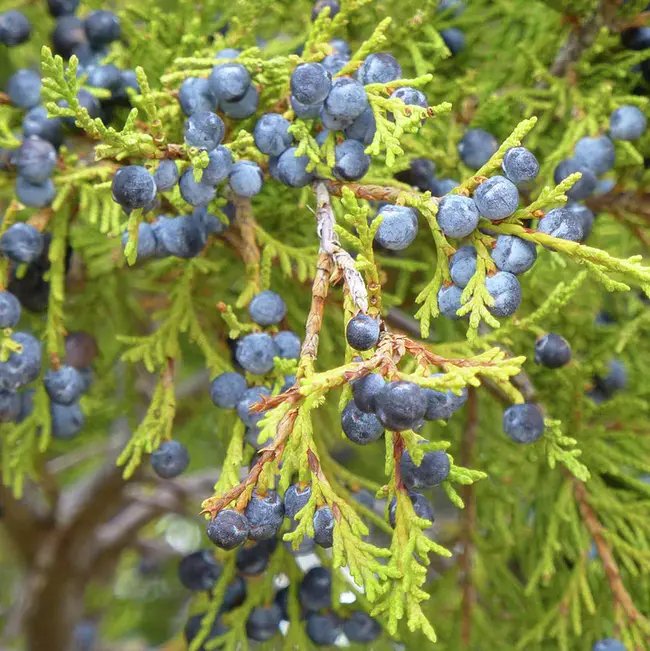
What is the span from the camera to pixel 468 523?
86.5 inches

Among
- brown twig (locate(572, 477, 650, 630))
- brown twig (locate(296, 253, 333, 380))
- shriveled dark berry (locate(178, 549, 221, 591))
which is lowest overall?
shriveled dark berry (locate(178, 549, 221, 591))

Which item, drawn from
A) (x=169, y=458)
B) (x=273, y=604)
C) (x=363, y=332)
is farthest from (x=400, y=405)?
(x=273, y=604)

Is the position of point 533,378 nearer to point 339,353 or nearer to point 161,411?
point 339,353

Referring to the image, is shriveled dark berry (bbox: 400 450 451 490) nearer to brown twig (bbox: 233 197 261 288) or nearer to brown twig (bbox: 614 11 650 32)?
brown twig (bbox: 233 197 261 288)

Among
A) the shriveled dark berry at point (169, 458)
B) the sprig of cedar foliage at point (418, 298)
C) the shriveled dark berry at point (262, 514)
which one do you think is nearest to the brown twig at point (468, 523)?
the sprig of cedar foliage at point (418, 298)

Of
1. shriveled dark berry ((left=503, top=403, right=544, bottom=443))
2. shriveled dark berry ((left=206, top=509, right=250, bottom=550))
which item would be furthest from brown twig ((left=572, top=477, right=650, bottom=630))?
shriveled dark berry ((left=206, top=509, right=250, bottom=550))

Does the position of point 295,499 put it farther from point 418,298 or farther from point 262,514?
point 418,298

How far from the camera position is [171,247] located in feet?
4.97

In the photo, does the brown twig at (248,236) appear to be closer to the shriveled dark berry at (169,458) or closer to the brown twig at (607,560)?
the shriveled dark berry at (169,458)

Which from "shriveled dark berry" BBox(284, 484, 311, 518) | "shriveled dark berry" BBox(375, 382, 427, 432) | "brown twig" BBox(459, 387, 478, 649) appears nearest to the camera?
"shriveled dark berry" BBox(375, 382, 427, 432)

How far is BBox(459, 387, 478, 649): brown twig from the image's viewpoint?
6.95 ft

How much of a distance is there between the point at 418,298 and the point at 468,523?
1100mm

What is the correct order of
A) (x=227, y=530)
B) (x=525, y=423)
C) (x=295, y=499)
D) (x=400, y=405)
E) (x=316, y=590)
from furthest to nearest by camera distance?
(x=316, y=590) < (x=525, y=423) < (x=295, y=499) < (x=227, y=530) < (x=400, y=405)

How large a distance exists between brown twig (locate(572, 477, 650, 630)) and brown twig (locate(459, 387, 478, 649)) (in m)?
0.31
